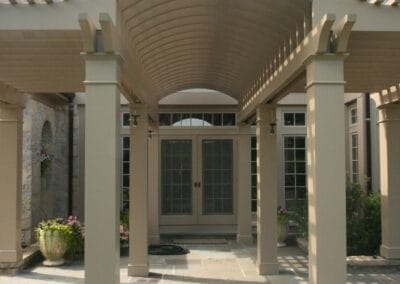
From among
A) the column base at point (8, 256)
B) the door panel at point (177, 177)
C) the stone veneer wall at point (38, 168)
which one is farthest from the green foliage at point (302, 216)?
the column base at point (8, 256)

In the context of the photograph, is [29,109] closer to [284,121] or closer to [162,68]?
[162,68]

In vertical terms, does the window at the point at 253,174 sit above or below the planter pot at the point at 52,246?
above

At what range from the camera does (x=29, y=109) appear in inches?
354

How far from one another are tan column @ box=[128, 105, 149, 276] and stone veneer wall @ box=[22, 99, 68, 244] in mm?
2521

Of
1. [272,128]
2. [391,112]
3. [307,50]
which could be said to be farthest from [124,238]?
[307,50]

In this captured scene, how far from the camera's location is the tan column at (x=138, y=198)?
7371 millimetres

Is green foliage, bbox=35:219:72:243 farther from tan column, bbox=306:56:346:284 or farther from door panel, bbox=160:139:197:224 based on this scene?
tan column, bbox=306:56:346:284

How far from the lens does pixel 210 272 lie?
789 cm

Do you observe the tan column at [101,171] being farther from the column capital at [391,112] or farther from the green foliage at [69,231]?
the column capital at [391,112]

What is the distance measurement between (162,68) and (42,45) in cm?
279

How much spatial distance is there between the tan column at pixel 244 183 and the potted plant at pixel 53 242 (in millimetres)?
3734

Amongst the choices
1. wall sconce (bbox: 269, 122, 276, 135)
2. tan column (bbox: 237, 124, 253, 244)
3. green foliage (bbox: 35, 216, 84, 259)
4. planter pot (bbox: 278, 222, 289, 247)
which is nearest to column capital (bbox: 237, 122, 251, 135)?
tan column (bbox: 237, 124, 253, 244)

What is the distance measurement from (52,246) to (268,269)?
3460 mm

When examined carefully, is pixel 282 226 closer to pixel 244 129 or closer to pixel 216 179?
pixel 244 129
